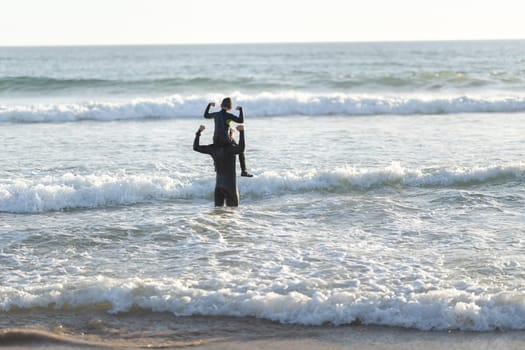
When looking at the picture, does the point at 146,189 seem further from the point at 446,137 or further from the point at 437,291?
the point at 446,137

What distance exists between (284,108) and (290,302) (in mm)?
19168

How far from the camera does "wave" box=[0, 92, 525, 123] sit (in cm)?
2428

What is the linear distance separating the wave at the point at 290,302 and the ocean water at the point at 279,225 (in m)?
0.02

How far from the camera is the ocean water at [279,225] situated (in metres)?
6.85

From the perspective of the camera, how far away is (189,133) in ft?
65.4

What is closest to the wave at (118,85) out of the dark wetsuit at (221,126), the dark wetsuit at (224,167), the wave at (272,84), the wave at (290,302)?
the wave at (272,84)

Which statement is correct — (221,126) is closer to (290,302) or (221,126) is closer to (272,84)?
(290,302)

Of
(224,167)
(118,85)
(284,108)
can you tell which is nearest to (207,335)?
(224,167)

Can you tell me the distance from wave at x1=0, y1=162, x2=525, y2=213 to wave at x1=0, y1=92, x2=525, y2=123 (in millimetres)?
11787

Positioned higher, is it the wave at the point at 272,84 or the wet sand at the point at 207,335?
the wave at the point at 272,84

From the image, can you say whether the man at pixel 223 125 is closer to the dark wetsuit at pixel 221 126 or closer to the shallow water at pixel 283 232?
the dark wetsuit at pixel 221 126

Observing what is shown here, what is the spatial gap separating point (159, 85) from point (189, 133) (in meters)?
17.7

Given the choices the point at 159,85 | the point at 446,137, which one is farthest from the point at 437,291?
the point at 159,85

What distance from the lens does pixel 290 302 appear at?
6758 millimetres
